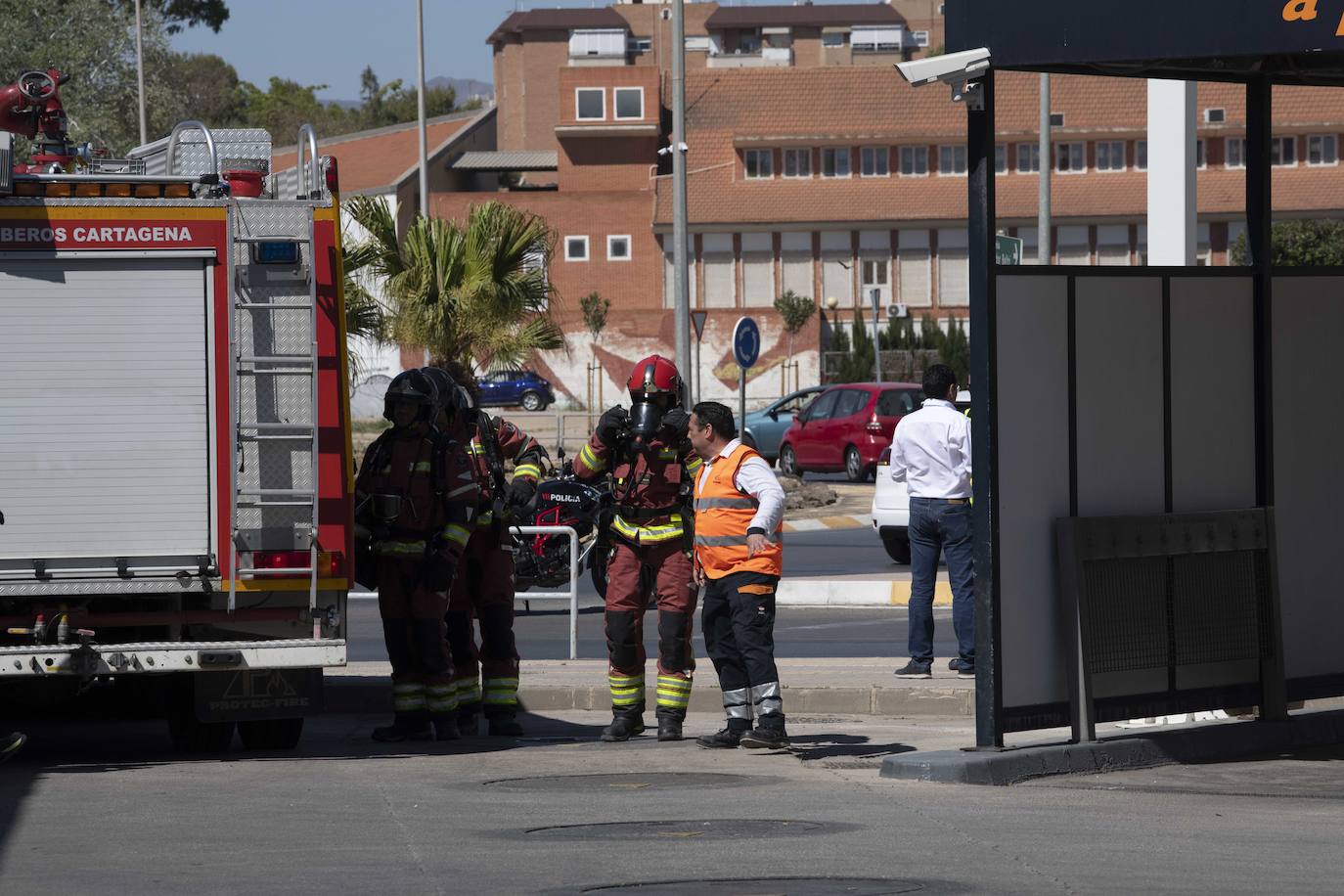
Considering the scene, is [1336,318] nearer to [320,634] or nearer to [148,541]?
[320,634]

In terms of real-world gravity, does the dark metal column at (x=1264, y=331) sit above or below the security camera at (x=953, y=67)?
below

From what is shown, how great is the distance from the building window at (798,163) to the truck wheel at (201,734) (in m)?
63.4

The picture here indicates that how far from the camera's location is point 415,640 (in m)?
10.4

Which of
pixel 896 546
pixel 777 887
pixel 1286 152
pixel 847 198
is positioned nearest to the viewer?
pixel 777 887

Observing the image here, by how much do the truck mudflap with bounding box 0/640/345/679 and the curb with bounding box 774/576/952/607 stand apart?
894 centimetres

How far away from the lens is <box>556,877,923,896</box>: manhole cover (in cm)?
635

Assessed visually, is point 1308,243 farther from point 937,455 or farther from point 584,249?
point 937,455

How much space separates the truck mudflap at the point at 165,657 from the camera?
9.14 metres

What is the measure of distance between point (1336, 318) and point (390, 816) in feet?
17.9

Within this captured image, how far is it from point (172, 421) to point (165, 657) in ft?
3.72

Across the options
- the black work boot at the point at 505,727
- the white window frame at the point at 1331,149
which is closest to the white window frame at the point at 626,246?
the white window frame at the point at 1331,149

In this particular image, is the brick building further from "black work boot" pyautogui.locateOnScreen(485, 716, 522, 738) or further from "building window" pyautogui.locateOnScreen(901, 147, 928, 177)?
"black work boot" pyautogui.locateOnScreen(485, 716, 522, 738)

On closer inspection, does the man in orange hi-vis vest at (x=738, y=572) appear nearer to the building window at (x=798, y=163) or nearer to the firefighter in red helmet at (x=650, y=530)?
the firefighter in red helmet at (x=650, y=530)

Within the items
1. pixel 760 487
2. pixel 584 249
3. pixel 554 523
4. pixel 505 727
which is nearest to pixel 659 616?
pixel 760 487
